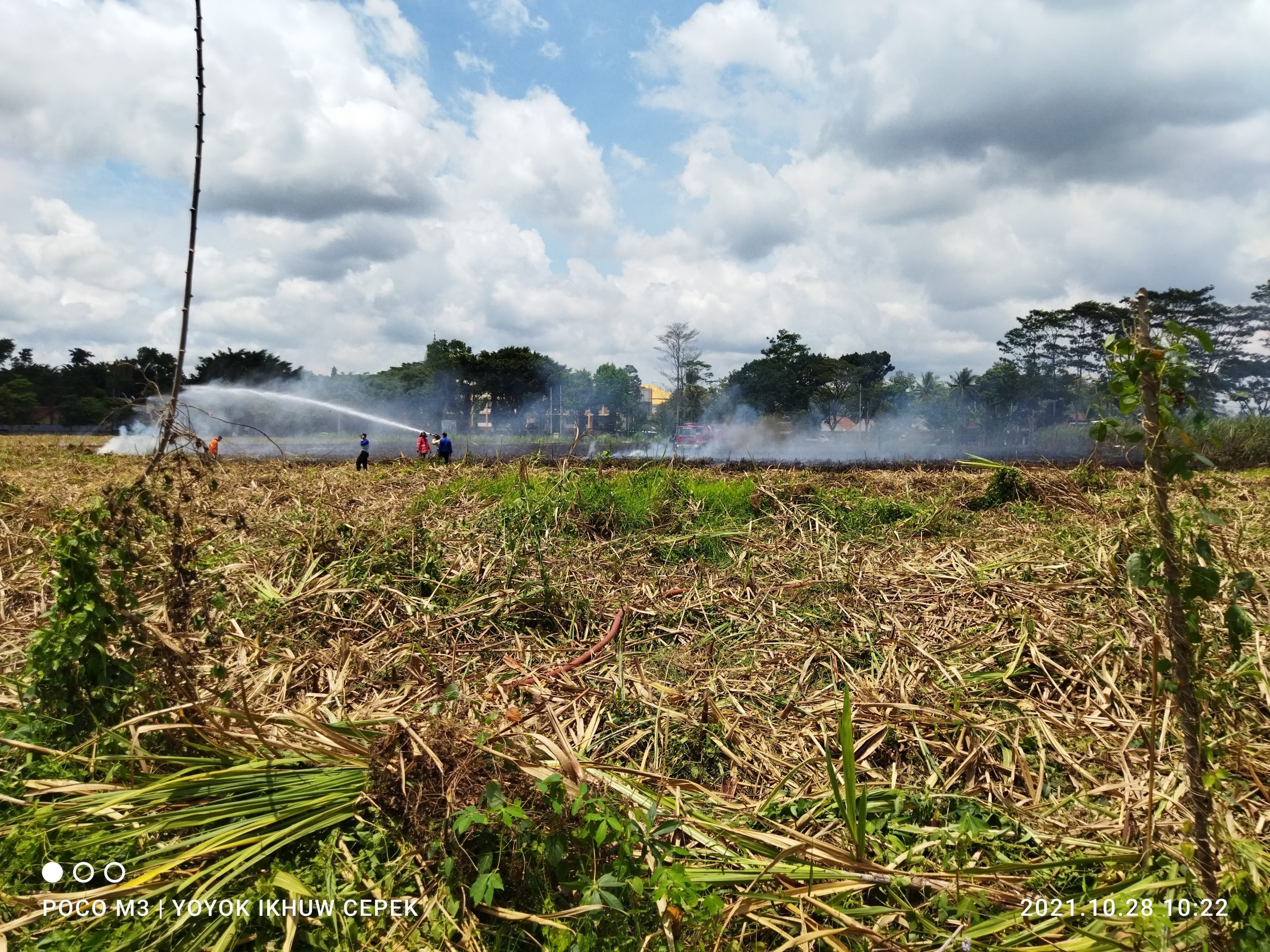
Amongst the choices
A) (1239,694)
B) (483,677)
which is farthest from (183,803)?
(1239,694)

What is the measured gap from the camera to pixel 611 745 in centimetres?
350

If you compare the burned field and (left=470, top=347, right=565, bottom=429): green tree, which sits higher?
(left=470, top=347, right=565, bottom=429): green tree

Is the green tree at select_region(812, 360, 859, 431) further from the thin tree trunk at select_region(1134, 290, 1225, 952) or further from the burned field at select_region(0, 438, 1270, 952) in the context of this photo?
the thin tree trunk at select_region(1134, 290, 1225, 952)

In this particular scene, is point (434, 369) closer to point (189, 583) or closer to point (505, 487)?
point (505, 487)

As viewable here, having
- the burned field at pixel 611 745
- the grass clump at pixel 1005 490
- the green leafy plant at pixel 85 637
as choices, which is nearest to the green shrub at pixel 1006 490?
the grass clump at pixel 1005 490

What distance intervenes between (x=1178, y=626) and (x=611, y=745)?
2.45 m

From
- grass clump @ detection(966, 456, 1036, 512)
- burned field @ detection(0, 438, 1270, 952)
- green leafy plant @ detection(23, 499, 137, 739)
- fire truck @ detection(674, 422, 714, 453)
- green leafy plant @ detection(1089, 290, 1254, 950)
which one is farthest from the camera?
fire truck @ detection(674, 422, 714, 453)

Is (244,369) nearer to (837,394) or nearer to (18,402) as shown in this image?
(18,402)

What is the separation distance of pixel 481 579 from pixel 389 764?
2859 millimetres

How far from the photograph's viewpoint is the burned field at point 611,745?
2.23m

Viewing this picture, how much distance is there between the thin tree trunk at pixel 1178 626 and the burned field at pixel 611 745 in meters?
0.07

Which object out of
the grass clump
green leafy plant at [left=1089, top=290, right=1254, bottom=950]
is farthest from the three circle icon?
the grass clump

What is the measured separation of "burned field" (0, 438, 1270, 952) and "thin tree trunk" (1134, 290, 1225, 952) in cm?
7

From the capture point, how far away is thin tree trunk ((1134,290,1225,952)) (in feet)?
5.79
